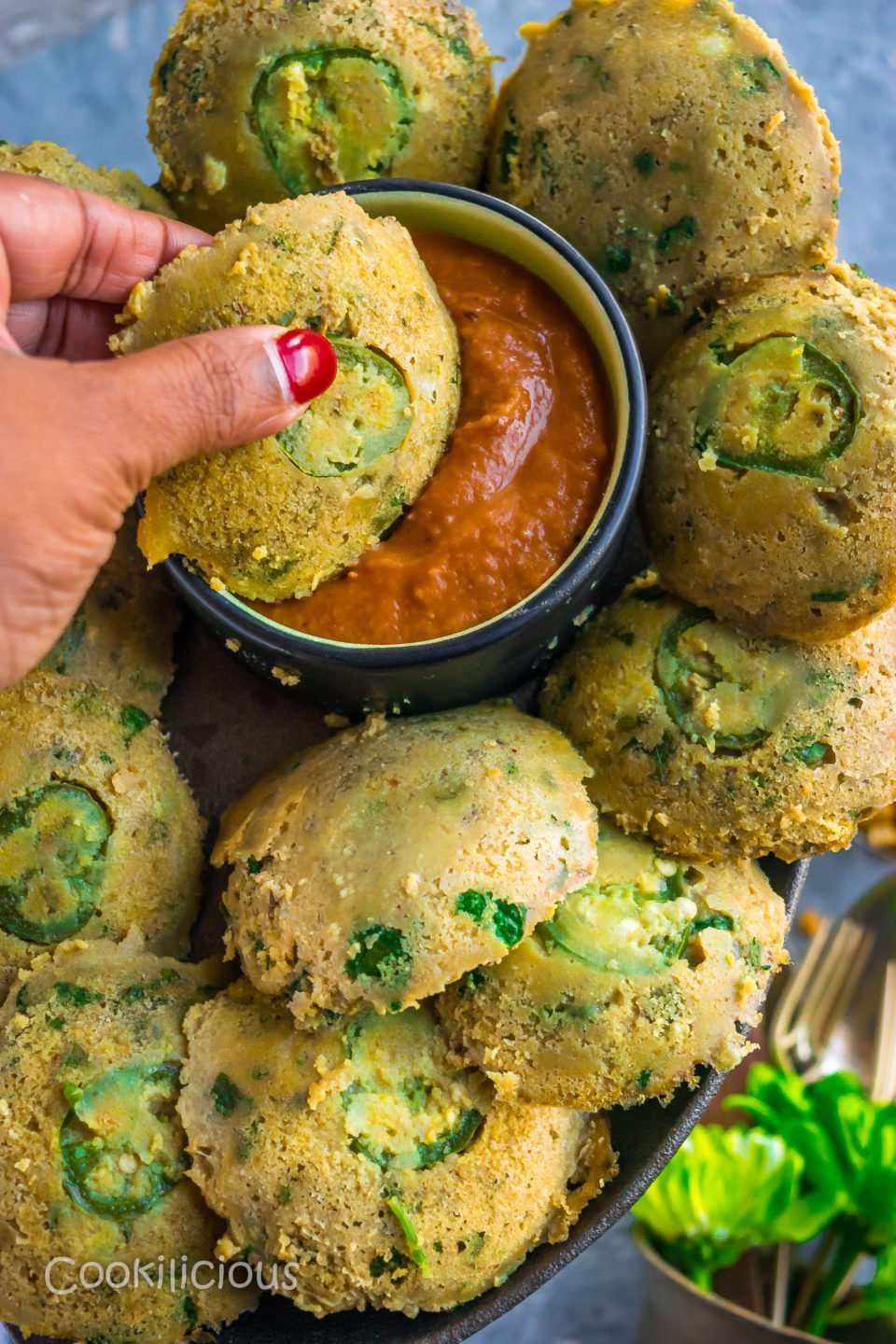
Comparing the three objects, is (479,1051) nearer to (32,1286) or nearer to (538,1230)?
(538,1230)

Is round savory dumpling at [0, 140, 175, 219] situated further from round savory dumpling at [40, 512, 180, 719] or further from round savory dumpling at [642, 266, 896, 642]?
round savory dumpling at [642, 266, 896, 642]

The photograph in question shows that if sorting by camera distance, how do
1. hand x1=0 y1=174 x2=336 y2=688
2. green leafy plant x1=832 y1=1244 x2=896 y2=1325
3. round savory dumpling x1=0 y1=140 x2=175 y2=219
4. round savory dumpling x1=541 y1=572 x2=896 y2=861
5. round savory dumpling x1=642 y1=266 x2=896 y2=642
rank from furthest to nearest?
1. green leafy plant x1=832 y1=1244 x2=896 y2=1325
2. round savory dumpling x1=0 y1=140 x2=175 y2=219
3. round savory dumpling x1=541 y1=572 x2=896 y2=861
4. round savory dumpling x1=642 y1=266 x2=896 y2=642
5. hand x1=0 y1=174 x2=336 y2=688

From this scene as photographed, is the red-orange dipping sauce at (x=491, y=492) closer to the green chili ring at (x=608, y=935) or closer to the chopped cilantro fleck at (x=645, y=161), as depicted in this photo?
the chopped cilantro fleck at (x=645, y=161)

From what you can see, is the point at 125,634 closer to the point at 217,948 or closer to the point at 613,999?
the point at 217,948

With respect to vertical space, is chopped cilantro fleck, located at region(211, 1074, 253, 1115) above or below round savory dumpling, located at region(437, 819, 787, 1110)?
below

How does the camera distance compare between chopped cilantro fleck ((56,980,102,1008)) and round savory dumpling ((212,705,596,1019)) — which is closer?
round savory dumpling ((212,705,596,1019))

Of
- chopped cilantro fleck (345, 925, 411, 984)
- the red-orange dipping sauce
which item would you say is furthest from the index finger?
chopped cilantro fleck (345, 925, 411, 984)

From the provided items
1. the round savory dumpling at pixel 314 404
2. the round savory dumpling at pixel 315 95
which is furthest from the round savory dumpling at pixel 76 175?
the round savory dumpling at pixel 314 404
